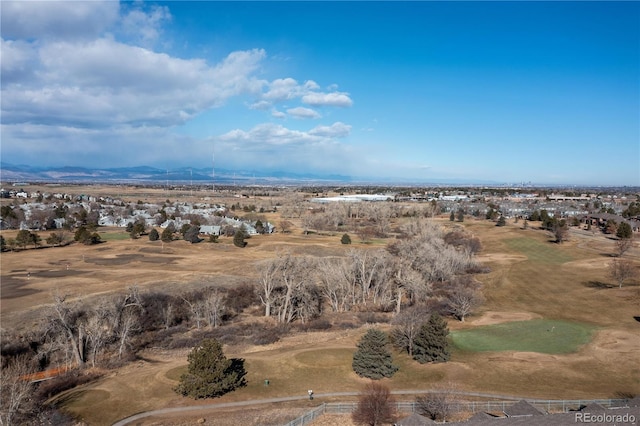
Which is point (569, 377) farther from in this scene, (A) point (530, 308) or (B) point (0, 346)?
(B) point (0, 346)

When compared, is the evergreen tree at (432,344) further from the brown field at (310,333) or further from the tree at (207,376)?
the tree at (207,376)

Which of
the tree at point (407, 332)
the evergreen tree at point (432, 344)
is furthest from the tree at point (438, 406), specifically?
the tree at point (407, 332)

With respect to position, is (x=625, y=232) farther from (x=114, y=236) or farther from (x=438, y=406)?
(x=114, y=236)

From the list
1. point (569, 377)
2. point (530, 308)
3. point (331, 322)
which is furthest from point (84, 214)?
point (569, 377)

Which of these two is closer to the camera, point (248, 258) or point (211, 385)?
point (211, 385)

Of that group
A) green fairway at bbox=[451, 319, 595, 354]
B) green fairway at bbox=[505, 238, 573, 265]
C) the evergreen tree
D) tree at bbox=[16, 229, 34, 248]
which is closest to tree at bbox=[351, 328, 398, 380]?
the evergreen tree

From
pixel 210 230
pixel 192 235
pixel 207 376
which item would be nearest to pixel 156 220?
pixel 210 230
